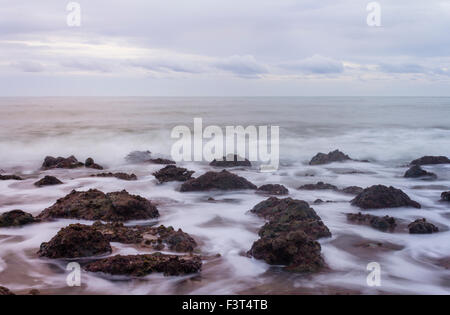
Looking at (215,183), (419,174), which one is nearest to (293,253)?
(215,183)

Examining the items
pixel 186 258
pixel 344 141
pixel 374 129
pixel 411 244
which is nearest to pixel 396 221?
pixel 411 244

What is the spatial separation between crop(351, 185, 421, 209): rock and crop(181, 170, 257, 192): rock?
9.32 feet

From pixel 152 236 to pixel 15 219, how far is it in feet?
8.28

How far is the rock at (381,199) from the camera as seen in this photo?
29.0 ft

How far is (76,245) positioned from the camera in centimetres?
600

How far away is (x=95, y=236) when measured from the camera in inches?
242

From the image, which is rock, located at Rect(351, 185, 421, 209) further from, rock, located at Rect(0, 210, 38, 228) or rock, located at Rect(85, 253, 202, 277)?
rock, located at Rect(0, 210, 38, 228)

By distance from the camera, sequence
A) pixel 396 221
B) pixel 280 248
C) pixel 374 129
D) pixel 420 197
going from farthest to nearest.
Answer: pixel 374 129, pixel 420 197, pixel 396 221, pixel 280 248

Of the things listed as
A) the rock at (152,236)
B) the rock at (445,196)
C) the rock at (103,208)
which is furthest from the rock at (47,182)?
the rock at (445,196)

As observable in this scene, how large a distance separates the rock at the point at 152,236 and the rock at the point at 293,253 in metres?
1.14

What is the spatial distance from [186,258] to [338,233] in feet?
9.26

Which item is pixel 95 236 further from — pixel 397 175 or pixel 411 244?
pixel 397 175

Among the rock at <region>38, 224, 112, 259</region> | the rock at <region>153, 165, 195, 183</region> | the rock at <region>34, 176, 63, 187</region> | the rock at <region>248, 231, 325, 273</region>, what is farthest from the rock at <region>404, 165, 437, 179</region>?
the rock at <region>34, 176, 63, 187</region>
